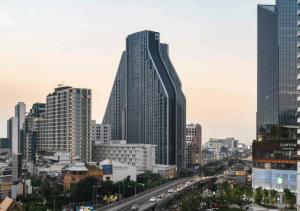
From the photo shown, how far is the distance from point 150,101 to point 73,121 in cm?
4222

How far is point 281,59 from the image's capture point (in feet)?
419

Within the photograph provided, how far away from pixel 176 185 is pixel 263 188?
105 feet

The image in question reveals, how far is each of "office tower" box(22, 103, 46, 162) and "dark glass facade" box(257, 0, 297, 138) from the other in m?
61.6

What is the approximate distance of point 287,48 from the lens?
12706 cm

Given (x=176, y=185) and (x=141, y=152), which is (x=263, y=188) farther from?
(x=141, y=152)

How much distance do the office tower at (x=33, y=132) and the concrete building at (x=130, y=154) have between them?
1664 cm

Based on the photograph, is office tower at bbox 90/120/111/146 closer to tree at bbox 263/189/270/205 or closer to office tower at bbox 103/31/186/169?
office tower at bbox 103/31/186/169

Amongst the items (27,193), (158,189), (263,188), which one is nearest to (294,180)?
(263,188)

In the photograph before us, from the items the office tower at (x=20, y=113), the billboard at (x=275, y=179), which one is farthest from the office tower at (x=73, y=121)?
the billboard at (x=275, y=179)

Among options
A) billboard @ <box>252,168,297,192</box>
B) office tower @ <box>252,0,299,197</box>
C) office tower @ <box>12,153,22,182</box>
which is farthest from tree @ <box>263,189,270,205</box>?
office tower @ <box>12,153,22,182</box>

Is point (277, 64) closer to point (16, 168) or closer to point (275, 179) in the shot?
point (275, 179)

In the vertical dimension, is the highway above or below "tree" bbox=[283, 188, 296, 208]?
below

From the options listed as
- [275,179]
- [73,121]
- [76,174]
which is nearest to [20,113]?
[73,121]

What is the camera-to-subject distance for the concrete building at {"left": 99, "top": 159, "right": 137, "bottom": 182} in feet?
324
